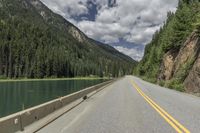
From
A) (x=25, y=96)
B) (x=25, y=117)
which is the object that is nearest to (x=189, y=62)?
(x=25, y=96)

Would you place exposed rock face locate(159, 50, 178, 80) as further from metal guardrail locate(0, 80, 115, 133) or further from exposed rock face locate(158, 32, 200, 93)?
metal guardrail locate(0, 80, 115, 133)

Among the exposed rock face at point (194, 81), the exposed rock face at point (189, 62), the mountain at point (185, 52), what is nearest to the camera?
the exposed rock face at point (194, 81)

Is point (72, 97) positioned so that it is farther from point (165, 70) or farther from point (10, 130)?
point (165, 70)

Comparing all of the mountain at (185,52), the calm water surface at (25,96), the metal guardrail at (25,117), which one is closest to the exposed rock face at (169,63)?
the mountain at (185,52)

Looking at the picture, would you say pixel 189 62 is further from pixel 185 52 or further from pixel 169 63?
pixel 169 63

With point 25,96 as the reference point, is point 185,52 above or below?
above

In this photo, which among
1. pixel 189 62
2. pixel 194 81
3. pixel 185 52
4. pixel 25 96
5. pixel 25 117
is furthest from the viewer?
pixel 185 52

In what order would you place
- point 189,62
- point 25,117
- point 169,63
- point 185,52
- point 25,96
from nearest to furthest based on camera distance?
point 25,117 < point 189,62 < point 25,96 < point 185,52 < point 169,63

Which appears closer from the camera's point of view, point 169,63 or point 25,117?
point 25,117

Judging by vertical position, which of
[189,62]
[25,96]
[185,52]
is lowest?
[25,96]

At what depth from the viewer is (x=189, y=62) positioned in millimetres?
33031

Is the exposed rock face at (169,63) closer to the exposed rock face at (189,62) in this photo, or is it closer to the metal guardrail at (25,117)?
the exposed rock face at (189,62)

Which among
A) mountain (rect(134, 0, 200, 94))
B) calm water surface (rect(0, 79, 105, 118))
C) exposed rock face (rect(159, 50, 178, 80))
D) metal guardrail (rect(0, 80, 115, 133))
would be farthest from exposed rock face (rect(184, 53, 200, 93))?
exposed rock face (rect(159, 50, 178, 80))

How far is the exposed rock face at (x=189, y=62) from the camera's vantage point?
28.3 metres
